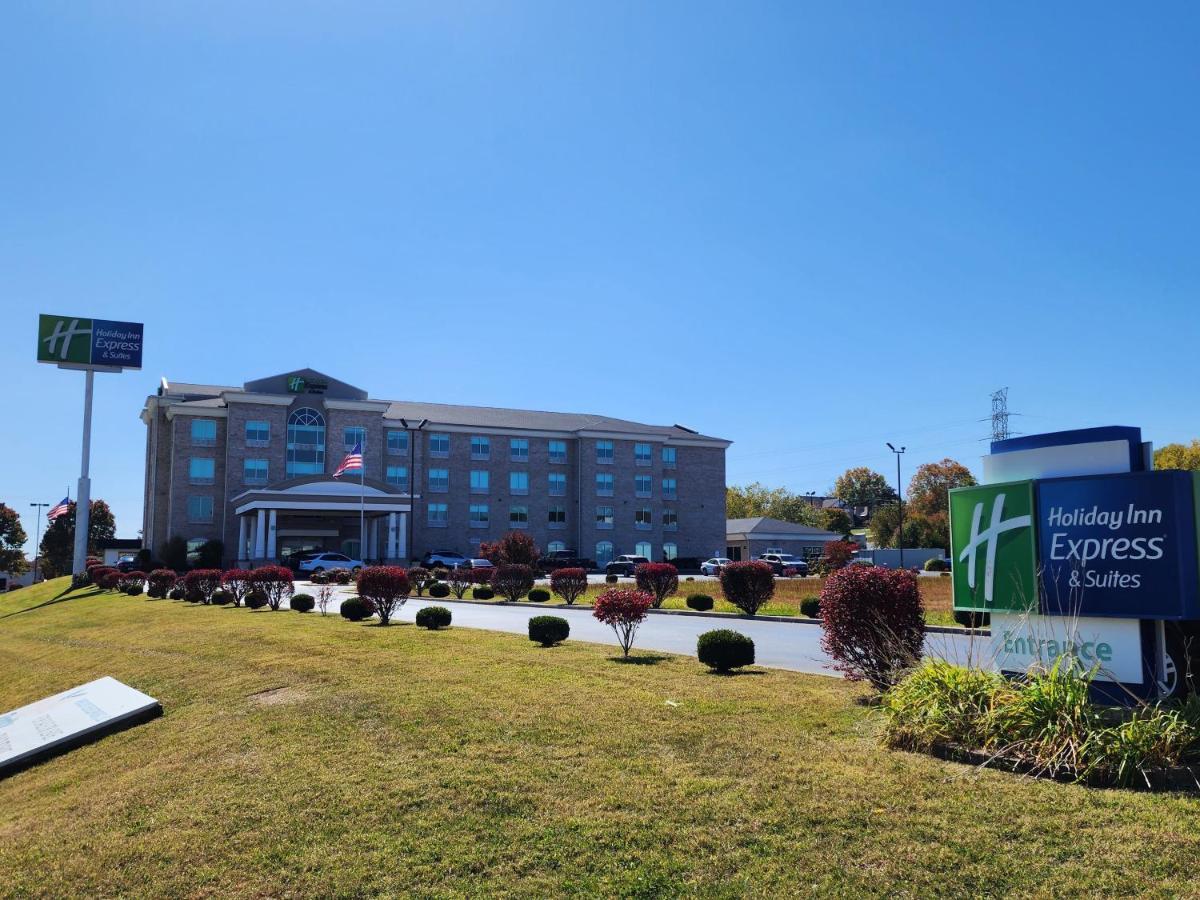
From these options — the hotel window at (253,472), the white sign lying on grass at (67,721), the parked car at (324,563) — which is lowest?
the white sign lying on grass at (67,721)

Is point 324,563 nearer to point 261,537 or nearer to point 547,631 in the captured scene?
point 261,537

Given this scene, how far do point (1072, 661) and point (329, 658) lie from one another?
34.5 feet

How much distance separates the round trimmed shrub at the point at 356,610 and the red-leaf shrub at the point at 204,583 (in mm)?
11458

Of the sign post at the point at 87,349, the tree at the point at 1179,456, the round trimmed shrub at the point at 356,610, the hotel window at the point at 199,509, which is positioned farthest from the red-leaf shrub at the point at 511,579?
the tree at the point at 1179,456

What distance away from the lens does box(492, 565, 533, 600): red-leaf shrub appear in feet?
114

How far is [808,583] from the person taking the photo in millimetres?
42312

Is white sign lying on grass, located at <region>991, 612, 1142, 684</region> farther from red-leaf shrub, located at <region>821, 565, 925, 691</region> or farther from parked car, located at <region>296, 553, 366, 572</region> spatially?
parked car, located at <region>296, 553, 366, 572</region>

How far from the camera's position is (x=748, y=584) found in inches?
1026

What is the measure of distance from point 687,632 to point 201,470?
52.9 m

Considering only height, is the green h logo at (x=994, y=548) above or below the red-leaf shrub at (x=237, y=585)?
above

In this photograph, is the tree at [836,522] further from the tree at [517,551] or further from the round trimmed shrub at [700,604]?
the round trimmed shrub at [700,604]

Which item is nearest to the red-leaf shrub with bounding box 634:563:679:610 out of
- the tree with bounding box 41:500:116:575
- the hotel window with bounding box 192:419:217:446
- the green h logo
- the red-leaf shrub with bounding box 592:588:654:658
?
the red-leaf shrub with bounding box 592:588:654:658

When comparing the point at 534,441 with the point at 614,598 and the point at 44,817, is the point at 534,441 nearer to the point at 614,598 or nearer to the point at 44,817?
the point at 614,598

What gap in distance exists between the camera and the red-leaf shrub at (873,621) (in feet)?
A: 31.1
